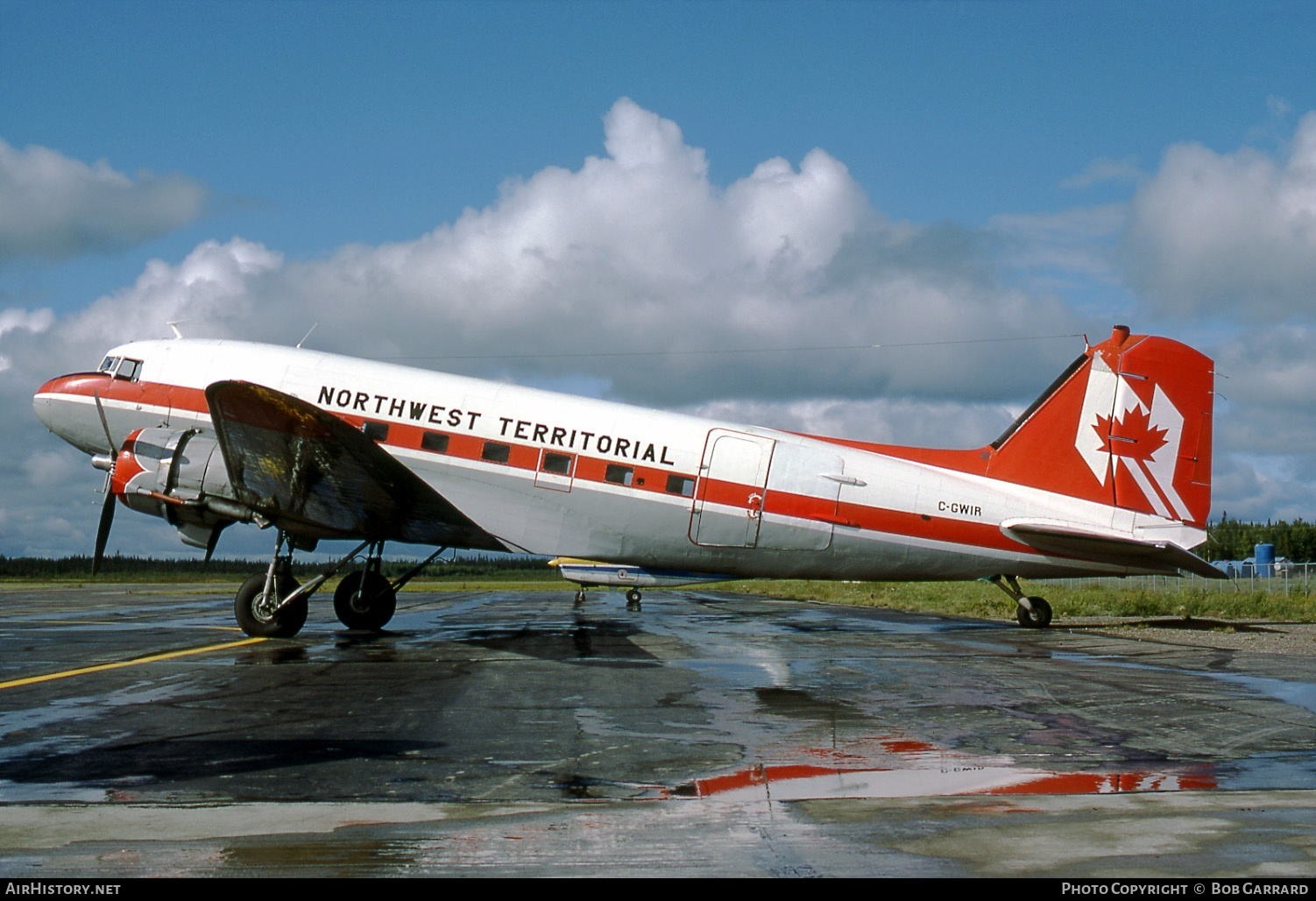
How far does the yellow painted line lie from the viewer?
1198 centimetres

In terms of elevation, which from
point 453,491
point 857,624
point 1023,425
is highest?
point 1023,425

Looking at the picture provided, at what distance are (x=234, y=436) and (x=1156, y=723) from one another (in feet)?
40.7

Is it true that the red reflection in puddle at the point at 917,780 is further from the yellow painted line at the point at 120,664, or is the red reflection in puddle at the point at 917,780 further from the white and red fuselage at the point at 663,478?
the white and red fuselage at the point at 663,478

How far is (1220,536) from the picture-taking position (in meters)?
131

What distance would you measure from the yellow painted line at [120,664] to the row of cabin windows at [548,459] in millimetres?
3994

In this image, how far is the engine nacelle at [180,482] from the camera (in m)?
16.5

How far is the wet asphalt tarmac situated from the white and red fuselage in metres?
2.74

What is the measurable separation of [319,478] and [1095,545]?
13.4 metres

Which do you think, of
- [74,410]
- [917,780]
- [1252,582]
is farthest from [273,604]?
[1252,582]

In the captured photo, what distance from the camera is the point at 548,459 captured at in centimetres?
1769

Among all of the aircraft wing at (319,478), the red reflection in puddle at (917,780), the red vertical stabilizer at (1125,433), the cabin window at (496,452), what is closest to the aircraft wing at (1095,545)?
the red vertical stabilizer at (1125,433)

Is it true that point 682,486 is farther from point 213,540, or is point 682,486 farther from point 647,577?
point 213,540
